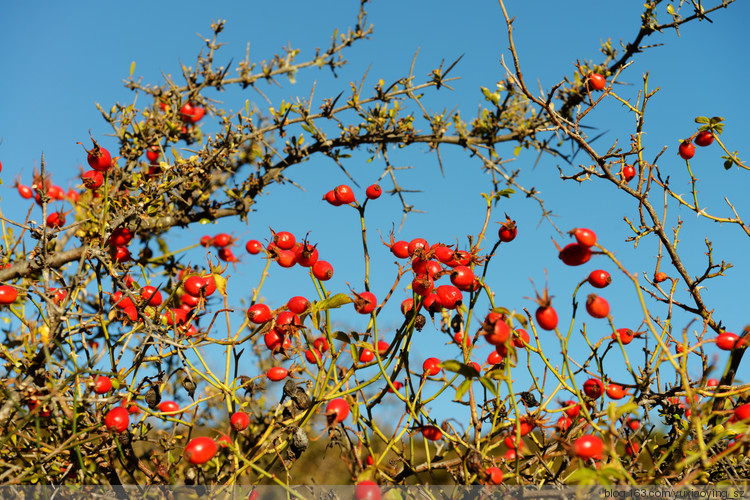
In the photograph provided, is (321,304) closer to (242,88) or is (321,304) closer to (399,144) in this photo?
(399,144)

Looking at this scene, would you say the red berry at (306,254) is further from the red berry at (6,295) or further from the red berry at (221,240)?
the red berry at (221,240)

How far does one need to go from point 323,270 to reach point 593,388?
2.45 ft

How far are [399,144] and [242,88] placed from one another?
3.06 feet

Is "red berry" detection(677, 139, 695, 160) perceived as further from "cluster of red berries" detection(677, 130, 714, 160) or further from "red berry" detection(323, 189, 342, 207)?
"red berry" detection(323, 189, 342, 207)

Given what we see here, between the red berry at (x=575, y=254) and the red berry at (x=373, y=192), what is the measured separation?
626 millimetres

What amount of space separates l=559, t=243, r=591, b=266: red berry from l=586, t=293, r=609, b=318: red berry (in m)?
0.08

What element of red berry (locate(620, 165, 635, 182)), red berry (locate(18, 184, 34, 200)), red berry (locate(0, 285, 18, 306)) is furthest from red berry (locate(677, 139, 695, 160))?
red berry (locate(18, 184, 34, 200))

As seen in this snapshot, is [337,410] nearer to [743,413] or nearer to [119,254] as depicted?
[743,413]

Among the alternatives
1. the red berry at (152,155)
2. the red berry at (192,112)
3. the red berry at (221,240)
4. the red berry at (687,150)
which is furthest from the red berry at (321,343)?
the red berry at (192,112)

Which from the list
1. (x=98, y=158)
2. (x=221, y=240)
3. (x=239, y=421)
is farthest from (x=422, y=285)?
(x=221, y=240)

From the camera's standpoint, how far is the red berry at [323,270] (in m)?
1.38

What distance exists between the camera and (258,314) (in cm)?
140

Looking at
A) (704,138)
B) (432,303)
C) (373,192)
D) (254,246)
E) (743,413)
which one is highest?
(704,138)

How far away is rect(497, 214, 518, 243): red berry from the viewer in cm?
130
